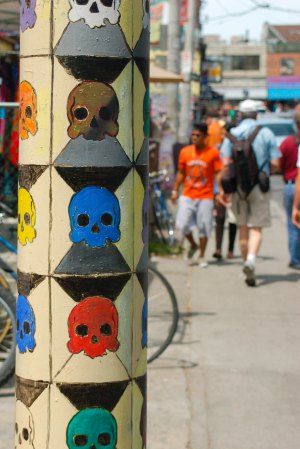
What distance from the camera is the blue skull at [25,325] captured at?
2.96 m

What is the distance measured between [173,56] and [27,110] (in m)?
18.0

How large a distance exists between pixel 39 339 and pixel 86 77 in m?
0.77

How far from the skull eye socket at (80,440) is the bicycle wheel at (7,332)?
2.99 metres

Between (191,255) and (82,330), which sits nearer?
(82,330)

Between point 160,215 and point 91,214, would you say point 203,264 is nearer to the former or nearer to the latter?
point 160,215

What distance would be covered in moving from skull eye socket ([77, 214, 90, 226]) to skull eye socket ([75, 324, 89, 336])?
29 centimetres

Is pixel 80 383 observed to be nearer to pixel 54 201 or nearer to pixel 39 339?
pixel 39 339

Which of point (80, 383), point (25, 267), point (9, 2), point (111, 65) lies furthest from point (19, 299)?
point (9, 2)

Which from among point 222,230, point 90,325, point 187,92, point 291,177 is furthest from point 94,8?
point 187,92

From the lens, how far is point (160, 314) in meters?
7.40

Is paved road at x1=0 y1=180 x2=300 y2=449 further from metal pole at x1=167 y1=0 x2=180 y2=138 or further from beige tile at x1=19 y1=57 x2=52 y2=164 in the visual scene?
metal pole at x1=167 y1=0 x2=180 y2=138

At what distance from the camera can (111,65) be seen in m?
2.87

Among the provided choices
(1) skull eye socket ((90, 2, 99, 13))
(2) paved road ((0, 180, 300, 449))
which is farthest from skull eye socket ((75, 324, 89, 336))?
(2) paved road ((0, 180, 300, 449))

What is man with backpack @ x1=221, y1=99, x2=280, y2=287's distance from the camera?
1051cm
